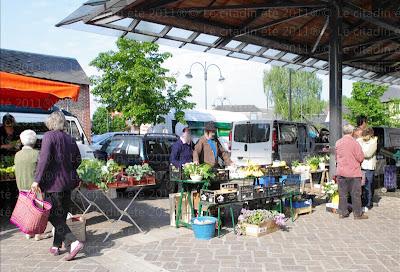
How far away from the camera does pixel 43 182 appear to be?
5.08 m

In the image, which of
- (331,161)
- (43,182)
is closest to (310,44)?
(331,161)

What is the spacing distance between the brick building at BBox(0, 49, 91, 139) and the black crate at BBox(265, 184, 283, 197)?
20388 mm

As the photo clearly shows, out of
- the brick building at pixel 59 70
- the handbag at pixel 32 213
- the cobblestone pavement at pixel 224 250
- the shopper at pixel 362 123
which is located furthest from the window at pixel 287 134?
the brick building at pixel 59 70

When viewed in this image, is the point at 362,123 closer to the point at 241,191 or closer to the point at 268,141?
the point at 241,191

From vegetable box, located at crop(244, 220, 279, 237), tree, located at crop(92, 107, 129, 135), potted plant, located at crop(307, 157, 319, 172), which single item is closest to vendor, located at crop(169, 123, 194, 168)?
vegetable box, located at crop(244, 220, 279, 237)

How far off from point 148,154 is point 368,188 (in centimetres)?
549

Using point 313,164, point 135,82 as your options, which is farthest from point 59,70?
point 313,164

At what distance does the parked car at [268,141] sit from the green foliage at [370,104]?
46.2 feet

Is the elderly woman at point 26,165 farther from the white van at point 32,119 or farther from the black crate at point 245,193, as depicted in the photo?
the white van at point 32,119

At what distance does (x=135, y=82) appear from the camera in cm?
2134

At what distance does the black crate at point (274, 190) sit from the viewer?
23.2 ft

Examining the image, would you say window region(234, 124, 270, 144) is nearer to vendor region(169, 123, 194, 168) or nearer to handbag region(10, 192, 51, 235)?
vendor region(169, 123, 194, 168)

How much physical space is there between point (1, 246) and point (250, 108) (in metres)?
86.2

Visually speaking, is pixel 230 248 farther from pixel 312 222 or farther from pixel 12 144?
pixel 12 144
